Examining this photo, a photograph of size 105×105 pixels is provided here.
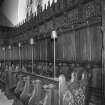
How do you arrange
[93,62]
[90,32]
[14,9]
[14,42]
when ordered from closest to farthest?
[93,62] → [90,32] → [14,42] → [14,9]

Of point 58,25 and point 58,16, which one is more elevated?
point 58,16

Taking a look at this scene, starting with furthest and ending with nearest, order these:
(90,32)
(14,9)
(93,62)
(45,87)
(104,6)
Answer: (14,9) < (90,32) < (93,62) < (104,6) < (45,87)

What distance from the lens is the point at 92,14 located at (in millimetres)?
3178

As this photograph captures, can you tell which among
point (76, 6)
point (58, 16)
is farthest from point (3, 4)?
point (76, 6)

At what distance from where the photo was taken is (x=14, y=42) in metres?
8.20

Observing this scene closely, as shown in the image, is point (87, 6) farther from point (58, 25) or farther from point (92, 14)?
point (58, 25)

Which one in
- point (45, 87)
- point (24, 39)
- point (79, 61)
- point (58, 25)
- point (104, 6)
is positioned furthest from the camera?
point (24, 39)

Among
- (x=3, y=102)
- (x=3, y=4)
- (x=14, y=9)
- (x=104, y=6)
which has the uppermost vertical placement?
(x=3, y=4)

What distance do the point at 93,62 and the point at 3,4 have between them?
38.5 feet

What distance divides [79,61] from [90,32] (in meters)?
0.78

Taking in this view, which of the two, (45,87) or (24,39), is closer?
(45,87)

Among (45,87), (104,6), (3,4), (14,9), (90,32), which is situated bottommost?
(45,87)

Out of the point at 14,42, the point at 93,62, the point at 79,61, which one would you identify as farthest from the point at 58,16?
the point at 14,42

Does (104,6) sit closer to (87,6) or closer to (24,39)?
(87,6)
